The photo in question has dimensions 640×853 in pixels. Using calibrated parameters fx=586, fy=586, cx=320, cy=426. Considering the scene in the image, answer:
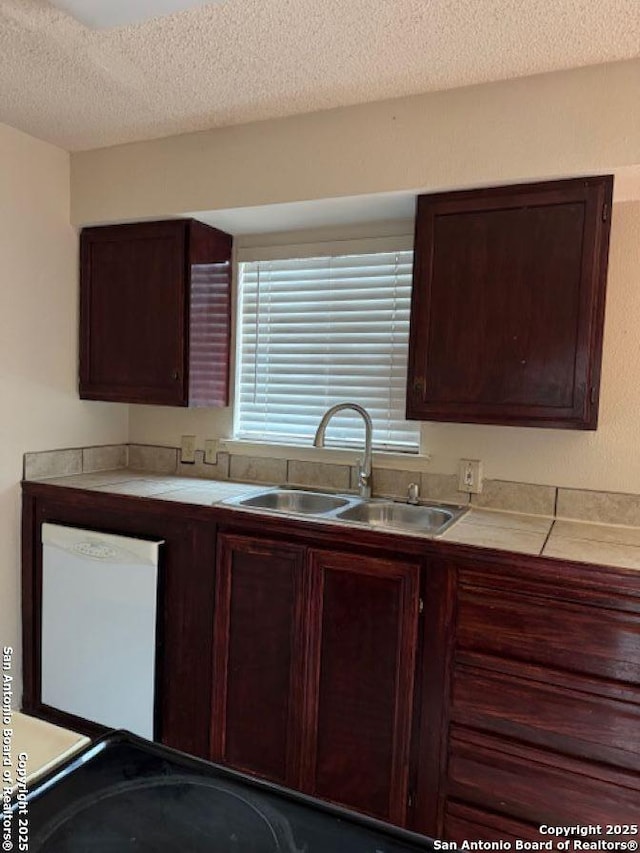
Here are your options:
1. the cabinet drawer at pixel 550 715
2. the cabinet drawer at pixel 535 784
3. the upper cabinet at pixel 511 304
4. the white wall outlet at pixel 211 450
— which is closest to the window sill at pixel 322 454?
the white wall outlet at pixel 211 450

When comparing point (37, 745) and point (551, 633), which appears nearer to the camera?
point (37, 745)

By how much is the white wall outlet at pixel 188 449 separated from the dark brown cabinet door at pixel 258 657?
84 cm

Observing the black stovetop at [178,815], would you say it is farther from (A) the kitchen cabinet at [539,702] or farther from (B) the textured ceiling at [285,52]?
(B) the textured ceiling at [285,52]

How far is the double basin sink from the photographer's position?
2213mm

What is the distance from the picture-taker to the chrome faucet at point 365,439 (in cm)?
229

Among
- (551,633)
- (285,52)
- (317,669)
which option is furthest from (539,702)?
→ (285,52)

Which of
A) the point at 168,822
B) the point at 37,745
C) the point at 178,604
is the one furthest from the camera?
the point at 178,604

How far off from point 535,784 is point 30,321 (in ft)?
8.19

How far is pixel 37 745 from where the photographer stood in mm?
824

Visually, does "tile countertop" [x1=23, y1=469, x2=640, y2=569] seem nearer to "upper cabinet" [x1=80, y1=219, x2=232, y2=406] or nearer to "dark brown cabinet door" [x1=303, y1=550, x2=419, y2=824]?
"dark brown cabinet door" [x1=303, y1=550, x2=419, y2=824]

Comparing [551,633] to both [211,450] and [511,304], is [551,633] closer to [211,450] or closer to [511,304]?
[511,304]

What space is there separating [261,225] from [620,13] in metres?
1.46

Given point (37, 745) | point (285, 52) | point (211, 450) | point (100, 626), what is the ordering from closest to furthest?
point (37, 745) < point (285, 52) < point (100, 626) < point (211, 450)

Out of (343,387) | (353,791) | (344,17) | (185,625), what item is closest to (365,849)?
(353,791)
